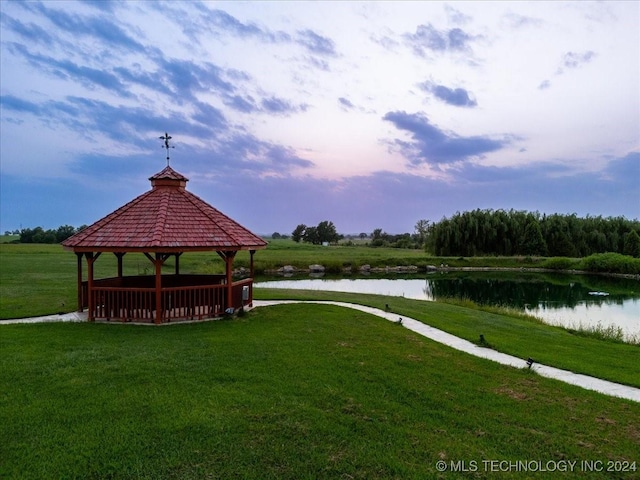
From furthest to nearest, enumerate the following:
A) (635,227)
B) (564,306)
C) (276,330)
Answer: (635,227)
(564,306)
(276,330)

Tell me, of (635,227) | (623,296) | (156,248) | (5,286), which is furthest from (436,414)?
(635,227)

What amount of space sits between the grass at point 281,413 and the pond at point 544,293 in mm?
10479

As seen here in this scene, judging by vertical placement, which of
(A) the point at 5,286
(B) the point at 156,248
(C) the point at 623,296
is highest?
(B) the point at 156,248

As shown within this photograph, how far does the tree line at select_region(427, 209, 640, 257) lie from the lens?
51.8 metres

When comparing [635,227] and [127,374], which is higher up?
[635,227]

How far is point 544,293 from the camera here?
89.2 ft

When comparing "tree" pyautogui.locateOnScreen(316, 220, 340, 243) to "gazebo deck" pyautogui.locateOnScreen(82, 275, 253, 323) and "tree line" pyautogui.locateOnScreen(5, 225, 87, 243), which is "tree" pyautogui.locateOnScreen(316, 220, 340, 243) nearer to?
"tree line" pyautogui.locateOnScreen(5, 225, 87, 243)

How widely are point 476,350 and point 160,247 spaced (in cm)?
799

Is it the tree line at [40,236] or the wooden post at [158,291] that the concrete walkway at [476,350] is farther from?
the tree line at [40,236]

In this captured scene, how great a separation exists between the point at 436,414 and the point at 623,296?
26.3 meters

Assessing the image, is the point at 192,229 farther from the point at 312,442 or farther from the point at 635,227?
the point at 635,227

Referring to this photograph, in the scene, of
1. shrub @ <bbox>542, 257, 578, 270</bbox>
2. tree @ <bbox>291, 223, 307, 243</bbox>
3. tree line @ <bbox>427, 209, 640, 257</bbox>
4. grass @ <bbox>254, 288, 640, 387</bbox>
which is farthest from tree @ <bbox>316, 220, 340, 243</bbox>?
grass @ <bbox>254, 288, 640, 387</bbox>

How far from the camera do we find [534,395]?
6.40m

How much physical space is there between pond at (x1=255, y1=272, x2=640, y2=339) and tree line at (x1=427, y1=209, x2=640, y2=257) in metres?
13.0
